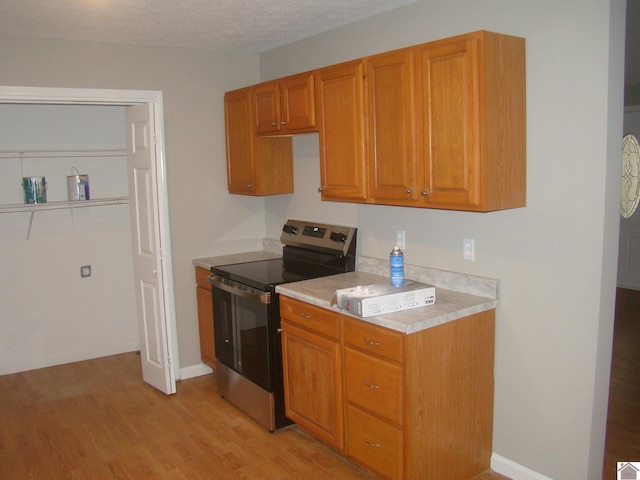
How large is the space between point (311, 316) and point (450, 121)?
4.14 ft

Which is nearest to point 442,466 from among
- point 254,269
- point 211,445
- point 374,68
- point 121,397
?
point 211,445

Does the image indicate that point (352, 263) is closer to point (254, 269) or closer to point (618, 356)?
point (254, 269)

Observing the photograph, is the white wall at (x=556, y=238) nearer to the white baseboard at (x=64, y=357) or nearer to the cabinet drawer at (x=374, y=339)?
the cabinet drawer at (x=374, y=339)

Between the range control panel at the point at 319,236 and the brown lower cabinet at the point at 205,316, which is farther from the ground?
the range control panel at the point at 319,236

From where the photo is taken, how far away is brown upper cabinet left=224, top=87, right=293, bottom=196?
4094 mm

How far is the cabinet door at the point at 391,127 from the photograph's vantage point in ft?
9.07

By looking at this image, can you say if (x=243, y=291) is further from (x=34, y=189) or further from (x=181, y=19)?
(x=34, y=189)

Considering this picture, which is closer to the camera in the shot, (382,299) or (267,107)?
(382,299)

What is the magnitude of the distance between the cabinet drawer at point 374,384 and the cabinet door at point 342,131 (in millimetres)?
915

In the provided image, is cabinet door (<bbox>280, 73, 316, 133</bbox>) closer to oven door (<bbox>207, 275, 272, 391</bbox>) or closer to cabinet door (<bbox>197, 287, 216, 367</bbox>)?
oven door (<bbox>207, 275, 272, 391</bbox>)

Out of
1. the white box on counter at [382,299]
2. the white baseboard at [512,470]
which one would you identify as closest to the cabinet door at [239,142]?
the white box on counter at [382,299]

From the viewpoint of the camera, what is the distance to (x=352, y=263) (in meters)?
3.69

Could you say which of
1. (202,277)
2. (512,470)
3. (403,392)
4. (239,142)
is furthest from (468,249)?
(202,277)

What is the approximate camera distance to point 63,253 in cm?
477
